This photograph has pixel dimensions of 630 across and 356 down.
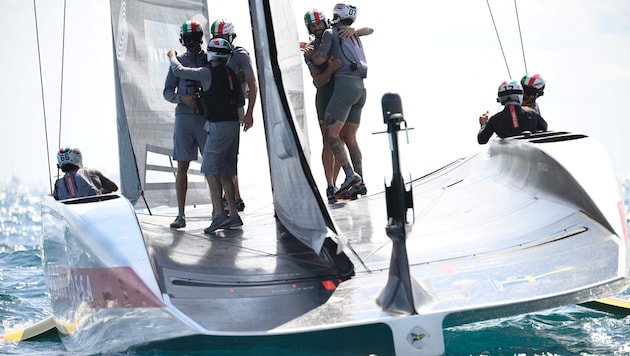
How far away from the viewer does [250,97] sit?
7082 mm

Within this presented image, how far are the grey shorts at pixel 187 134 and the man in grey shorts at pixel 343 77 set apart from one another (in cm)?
115

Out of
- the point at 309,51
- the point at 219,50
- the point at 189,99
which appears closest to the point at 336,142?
the point at 309,51

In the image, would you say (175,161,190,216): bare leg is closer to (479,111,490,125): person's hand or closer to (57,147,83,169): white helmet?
(57,147,83,169): white helmet

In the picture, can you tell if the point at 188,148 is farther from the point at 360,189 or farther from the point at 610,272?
the point at 610,272

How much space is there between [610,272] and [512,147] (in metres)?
2.36

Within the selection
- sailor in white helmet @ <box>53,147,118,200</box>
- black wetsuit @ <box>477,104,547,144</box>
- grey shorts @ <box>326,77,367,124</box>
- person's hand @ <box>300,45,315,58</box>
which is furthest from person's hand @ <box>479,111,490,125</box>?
sailor in white helmet @ <box>53,147,118,200</box>

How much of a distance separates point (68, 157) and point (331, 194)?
7.68 feet

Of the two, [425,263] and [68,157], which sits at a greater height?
[68,157]

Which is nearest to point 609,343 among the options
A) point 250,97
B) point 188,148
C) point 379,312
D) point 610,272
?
point 610,272

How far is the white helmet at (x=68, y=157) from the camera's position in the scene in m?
7.47

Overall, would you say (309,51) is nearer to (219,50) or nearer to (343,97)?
(343,97)

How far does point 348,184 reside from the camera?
27.1 ft

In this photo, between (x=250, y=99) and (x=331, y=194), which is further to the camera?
(x=331, y=194)

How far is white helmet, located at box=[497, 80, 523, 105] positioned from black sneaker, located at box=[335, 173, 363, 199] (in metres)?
1.41
